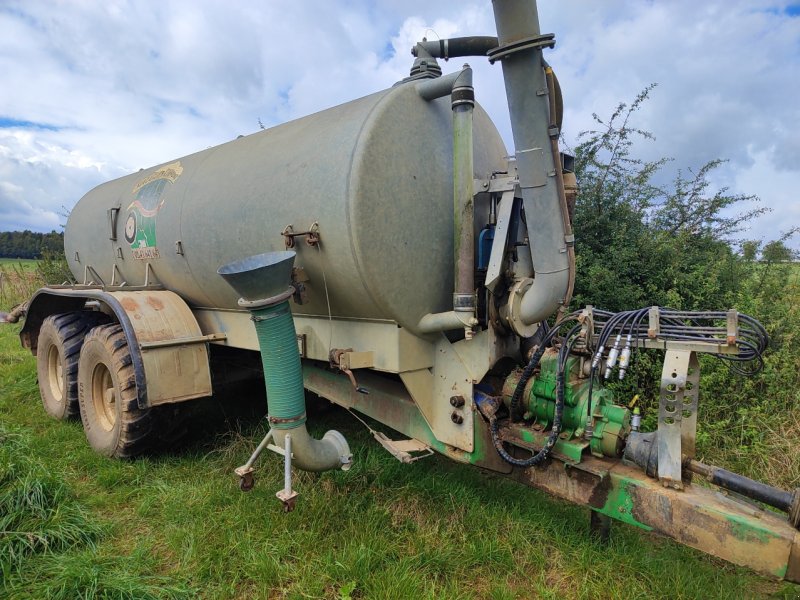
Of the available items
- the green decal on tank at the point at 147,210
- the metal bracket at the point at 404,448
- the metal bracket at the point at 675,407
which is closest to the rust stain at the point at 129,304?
the green decal on tank at the point at 147,210

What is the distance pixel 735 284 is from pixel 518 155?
3.98 metres

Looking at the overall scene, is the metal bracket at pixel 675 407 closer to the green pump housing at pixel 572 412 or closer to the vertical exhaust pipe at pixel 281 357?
the green pump housing at pixel 572 412

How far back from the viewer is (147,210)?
4422 millimetres

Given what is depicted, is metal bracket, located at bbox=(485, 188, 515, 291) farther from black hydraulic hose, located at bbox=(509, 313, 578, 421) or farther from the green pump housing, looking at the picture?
the green pump housing

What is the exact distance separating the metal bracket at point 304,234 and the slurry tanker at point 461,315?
0.05 ft

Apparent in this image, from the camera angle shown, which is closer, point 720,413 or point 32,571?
point 32,571

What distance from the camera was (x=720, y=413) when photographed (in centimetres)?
434

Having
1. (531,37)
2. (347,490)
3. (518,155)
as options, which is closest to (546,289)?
(518,155)

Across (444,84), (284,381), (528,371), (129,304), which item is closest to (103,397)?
(129,304)

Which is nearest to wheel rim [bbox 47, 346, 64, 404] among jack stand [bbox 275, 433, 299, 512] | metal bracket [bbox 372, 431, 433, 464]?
jack stand [bbox 275, 433, 299, 512]

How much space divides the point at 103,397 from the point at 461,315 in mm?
3307

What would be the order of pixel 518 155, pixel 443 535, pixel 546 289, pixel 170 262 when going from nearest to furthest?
pixel 518 155 → pixel 546 289 → pixel 443 535 → pixel 170 262

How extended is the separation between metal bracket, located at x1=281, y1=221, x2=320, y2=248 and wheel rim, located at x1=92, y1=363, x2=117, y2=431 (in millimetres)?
2310

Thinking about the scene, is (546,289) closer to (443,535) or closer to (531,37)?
(531,37)
